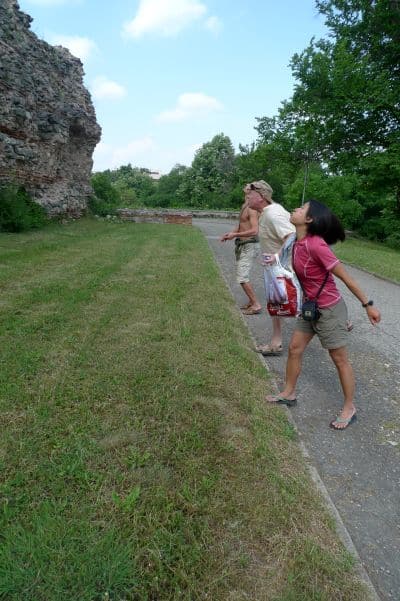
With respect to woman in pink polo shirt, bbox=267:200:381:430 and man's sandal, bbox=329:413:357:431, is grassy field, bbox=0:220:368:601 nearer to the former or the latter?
man's sandal, bbox=329:413:357:431

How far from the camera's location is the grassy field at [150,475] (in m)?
1.80

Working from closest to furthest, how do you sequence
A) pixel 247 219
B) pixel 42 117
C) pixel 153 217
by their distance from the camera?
pixel 247 219, pixel 42 117, pixel 153 217

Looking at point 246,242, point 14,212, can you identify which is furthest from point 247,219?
point 14,212

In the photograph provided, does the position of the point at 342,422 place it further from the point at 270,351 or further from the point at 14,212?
the point at 14,212

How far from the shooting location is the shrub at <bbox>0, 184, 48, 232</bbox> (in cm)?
1195

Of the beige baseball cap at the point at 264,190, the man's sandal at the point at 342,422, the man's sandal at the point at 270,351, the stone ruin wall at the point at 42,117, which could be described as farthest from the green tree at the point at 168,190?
the man's sandal at the point at 342,422

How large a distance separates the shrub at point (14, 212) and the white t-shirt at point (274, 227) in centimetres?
981

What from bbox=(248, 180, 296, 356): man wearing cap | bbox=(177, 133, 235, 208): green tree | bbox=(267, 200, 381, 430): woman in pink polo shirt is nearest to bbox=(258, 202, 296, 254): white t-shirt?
bbox=(248, 180, 296, 356): man wearing cap

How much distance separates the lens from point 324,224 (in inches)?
122

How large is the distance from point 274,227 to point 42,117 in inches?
547

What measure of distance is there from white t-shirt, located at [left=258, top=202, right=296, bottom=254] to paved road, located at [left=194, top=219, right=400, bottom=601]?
1286mm

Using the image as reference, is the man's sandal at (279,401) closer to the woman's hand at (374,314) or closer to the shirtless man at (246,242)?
the woman's hand at (374,314)

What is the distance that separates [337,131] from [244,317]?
1769cm

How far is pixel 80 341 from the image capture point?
4.29 meters
